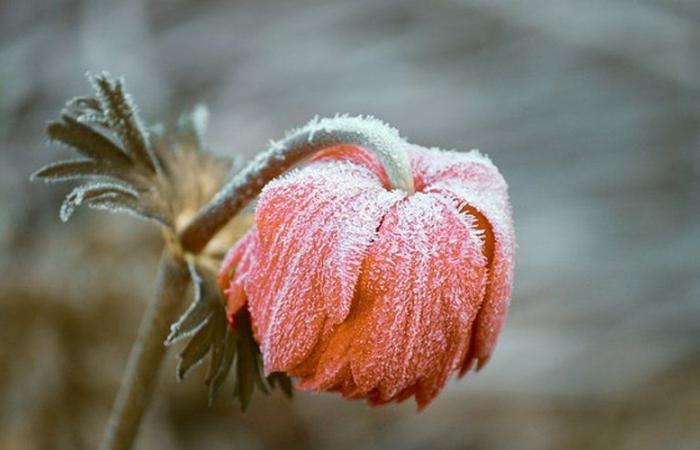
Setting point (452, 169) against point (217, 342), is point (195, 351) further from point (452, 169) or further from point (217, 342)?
point (452, 169)

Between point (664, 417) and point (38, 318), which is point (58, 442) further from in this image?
point (664, 417)

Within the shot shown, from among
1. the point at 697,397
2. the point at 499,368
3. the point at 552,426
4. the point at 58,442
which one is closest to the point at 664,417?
the point at 697,397

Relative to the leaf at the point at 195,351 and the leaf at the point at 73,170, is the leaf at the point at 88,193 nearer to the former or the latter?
the leaf at the point at 73,170

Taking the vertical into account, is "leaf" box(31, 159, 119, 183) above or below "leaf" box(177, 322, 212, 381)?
above

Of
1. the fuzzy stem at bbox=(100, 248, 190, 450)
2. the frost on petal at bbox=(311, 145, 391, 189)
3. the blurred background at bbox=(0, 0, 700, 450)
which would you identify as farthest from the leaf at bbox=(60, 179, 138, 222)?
the blurred background at bbox=(0, 0, 700, 450)

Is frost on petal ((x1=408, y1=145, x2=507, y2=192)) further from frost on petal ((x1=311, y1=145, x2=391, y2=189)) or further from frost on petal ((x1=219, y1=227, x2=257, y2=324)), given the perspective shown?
frost on petal ((x1=219, y1=227, x2=257, y2=324))

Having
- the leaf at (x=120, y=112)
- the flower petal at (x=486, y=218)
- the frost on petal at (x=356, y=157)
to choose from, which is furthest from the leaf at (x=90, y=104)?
the flower petal at (x=486, y=218)

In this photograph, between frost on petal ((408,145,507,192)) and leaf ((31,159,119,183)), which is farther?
leaf ((31,159,119,183))
